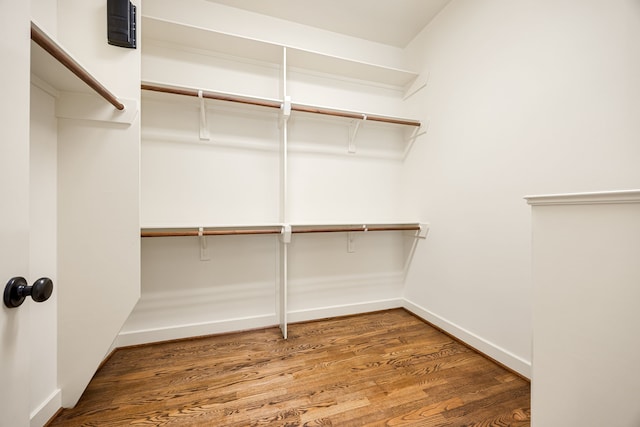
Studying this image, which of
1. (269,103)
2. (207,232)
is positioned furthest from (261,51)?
(207,232)

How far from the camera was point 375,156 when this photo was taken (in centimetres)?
246

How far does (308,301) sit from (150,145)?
1.78m

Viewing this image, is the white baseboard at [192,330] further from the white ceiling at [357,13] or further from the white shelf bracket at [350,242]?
the white ceiling at [357,13]

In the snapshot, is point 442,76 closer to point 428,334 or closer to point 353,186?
point 353,186

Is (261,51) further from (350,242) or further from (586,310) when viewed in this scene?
(586,310)

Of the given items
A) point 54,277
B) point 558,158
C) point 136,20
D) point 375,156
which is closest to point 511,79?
point 558,158

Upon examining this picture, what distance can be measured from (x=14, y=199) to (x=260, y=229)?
4.59 ft

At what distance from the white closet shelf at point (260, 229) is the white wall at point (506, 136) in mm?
343

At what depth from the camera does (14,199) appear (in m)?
0.52

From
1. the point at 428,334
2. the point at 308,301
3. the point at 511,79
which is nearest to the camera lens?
the point at 511,79

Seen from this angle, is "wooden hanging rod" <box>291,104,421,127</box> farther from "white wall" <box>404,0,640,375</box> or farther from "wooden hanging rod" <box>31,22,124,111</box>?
"wooden hanging rod" <box>31,22,124,111</box>

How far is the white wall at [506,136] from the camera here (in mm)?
1164

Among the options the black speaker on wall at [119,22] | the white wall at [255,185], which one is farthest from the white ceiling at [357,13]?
the black speaker on wall at [119,22]

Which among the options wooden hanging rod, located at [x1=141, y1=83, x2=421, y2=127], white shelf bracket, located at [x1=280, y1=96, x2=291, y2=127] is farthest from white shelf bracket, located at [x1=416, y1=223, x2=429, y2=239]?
white shelf bracket, located at [x1=280, y1=96, x2=291, y2=127]
